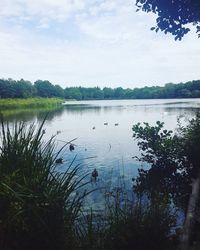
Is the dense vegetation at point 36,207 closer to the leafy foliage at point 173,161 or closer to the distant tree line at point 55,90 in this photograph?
the leafy foliage at point 173,161

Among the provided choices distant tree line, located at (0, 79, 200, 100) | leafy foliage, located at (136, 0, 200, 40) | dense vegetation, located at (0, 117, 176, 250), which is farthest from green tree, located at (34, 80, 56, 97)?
dense vegetation, located at (0, 117, 176, 250)

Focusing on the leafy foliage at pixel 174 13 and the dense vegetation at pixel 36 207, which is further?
the leafy foliage at pixel 174 13

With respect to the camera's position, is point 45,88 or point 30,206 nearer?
point 30,206

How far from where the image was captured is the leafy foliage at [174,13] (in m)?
8.01

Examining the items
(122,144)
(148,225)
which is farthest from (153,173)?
(122,144)

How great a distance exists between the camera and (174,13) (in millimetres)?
8258

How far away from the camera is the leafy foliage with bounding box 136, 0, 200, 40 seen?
315 inches

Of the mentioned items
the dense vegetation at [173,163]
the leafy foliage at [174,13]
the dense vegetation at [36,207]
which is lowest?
the dense vegetation at [173,163]

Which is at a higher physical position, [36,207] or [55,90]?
[36,207]

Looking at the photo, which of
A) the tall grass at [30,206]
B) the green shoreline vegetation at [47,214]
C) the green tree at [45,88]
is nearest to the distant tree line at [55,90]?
the green tree at [45,88]

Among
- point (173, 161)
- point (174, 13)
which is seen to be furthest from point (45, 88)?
point (174, 13)

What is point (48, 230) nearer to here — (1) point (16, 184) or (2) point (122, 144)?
(1) point (16, 184)

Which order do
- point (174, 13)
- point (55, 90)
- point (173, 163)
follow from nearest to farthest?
point (174, 13), point (173, 163), point (55, 90)

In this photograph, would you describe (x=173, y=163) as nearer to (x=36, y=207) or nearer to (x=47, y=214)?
(x=47, y=214)
